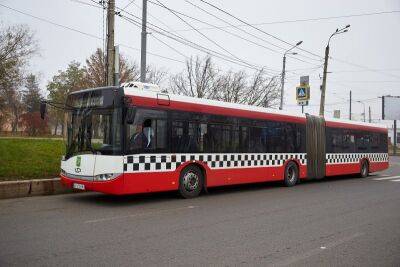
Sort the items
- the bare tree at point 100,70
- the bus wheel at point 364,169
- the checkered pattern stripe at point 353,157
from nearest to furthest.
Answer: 1. the checkered pattern stripe at point 353,157
2. the bus wheel at point 364,169
3. the bare tree at point 100,70

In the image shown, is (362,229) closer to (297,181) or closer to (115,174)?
(115,174)

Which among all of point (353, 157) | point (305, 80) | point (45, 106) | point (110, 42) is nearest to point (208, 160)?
point (45, 106)

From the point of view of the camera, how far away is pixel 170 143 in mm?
10977

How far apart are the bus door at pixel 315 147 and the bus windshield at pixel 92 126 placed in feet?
29.9

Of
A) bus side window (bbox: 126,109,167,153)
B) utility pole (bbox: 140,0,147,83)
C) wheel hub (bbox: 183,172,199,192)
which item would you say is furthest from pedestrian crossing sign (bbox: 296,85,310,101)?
bus side window (bbox: 126,109,167,153)

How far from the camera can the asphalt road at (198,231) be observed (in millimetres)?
5691

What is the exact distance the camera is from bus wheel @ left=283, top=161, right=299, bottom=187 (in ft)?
50.5

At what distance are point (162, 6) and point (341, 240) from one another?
1275 cm

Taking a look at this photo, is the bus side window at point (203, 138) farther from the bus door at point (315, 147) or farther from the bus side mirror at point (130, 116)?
the bus door at point (315, 147)

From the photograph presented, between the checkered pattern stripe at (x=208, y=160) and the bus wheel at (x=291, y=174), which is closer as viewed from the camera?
the checkered pattern stripe at (x=208, y=160)

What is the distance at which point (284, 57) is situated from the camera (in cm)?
2791

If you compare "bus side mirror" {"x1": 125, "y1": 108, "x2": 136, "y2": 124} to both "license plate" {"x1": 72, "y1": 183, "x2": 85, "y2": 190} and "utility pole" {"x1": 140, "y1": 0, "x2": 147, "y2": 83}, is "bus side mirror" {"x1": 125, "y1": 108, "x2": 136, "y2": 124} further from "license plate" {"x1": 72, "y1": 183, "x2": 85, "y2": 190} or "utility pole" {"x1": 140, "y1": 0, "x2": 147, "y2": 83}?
"utility pole" {"x1": 140, "y1": 0, "x2": 147, "y2": 83}

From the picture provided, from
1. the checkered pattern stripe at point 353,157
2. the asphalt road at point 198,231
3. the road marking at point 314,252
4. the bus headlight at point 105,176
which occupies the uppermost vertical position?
the checkered pattern stripe at point 353,157

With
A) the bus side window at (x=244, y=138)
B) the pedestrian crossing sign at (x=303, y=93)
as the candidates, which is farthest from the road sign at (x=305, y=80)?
the bus side window at (x=244, y=138)
